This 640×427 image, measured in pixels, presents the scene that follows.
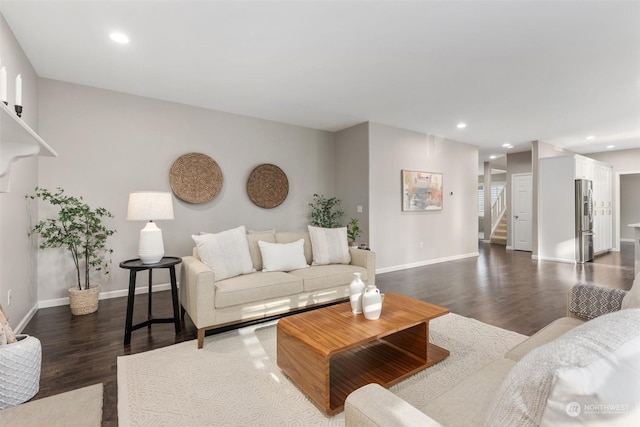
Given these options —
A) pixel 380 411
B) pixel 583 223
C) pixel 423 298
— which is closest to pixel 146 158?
pixel 423 298

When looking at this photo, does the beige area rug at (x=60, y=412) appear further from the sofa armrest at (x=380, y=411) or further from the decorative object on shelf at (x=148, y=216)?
the sofa armrest at (x=380, y=411)

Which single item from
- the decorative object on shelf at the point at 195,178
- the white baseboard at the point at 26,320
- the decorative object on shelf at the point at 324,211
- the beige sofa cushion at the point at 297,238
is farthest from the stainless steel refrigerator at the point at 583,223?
the white baseboard at the point at 26,320

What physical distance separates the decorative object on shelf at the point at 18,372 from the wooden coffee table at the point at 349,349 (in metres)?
1.41

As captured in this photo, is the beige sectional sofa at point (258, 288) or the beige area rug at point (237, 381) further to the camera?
the beige sectional sofa at point (258, 288)

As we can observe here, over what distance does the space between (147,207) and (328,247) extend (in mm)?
1908

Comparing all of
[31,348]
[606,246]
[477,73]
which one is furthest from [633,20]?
[606,246]

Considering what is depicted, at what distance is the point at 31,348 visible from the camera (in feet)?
5.75

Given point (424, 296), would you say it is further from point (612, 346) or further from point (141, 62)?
point (141, 62)

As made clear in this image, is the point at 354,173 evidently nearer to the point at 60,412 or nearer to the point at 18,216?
the point at 18,216

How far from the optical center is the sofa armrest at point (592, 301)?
69.4 inches

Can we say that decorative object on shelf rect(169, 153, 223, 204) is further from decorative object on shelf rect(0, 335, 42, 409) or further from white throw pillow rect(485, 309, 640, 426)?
white throw pillow rect(485, 309, 640, 426)

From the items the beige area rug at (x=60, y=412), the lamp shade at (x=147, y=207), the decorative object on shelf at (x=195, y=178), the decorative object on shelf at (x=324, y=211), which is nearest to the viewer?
the beige area rug at (x=60, y=412)

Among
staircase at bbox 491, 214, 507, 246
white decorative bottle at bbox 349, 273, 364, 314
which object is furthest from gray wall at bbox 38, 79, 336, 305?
staircase at bbox 491, 214, 507, 246

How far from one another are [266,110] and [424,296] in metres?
3.44
